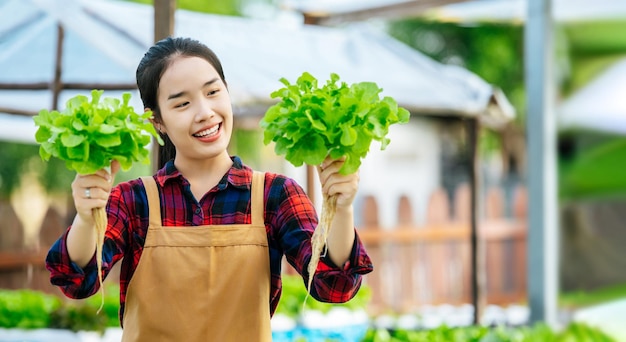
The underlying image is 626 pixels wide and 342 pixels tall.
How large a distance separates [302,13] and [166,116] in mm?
4953

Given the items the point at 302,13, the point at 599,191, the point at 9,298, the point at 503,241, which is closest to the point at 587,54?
the point at 599,191

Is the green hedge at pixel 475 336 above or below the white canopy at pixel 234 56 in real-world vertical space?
below

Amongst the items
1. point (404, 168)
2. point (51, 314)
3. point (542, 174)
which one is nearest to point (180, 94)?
point (51, 314)

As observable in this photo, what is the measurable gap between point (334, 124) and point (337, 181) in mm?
105

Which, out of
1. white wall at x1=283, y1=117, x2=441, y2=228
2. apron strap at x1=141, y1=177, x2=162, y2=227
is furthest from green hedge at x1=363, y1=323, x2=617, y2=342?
white wall at x1=283, y1=117, x2=441, y2=228

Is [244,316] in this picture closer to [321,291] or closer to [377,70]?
[321,291]

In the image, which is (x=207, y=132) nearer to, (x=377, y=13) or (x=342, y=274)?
(x=342, y=274)

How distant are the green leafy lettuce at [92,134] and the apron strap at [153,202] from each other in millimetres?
256

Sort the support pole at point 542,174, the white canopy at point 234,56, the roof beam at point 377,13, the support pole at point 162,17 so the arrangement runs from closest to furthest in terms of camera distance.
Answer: the support pole at point 162,17 < the white canopy at point 234,56 < the support pole at point 542,174 < the roof beam at point 377,13

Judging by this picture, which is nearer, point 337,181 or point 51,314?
point 337,181

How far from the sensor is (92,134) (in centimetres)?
172

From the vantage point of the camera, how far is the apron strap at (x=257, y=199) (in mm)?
2035

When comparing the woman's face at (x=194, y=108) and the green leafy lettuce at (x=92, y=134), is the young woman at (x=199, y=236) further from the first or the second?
the green leafy lettuce at (x=92, y=134)

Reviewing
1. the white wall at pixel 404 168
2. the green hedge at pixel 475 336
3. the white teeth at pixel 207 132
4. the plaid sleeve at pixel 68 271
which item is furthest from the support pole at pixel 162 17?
the white wall at pixel 404 168
